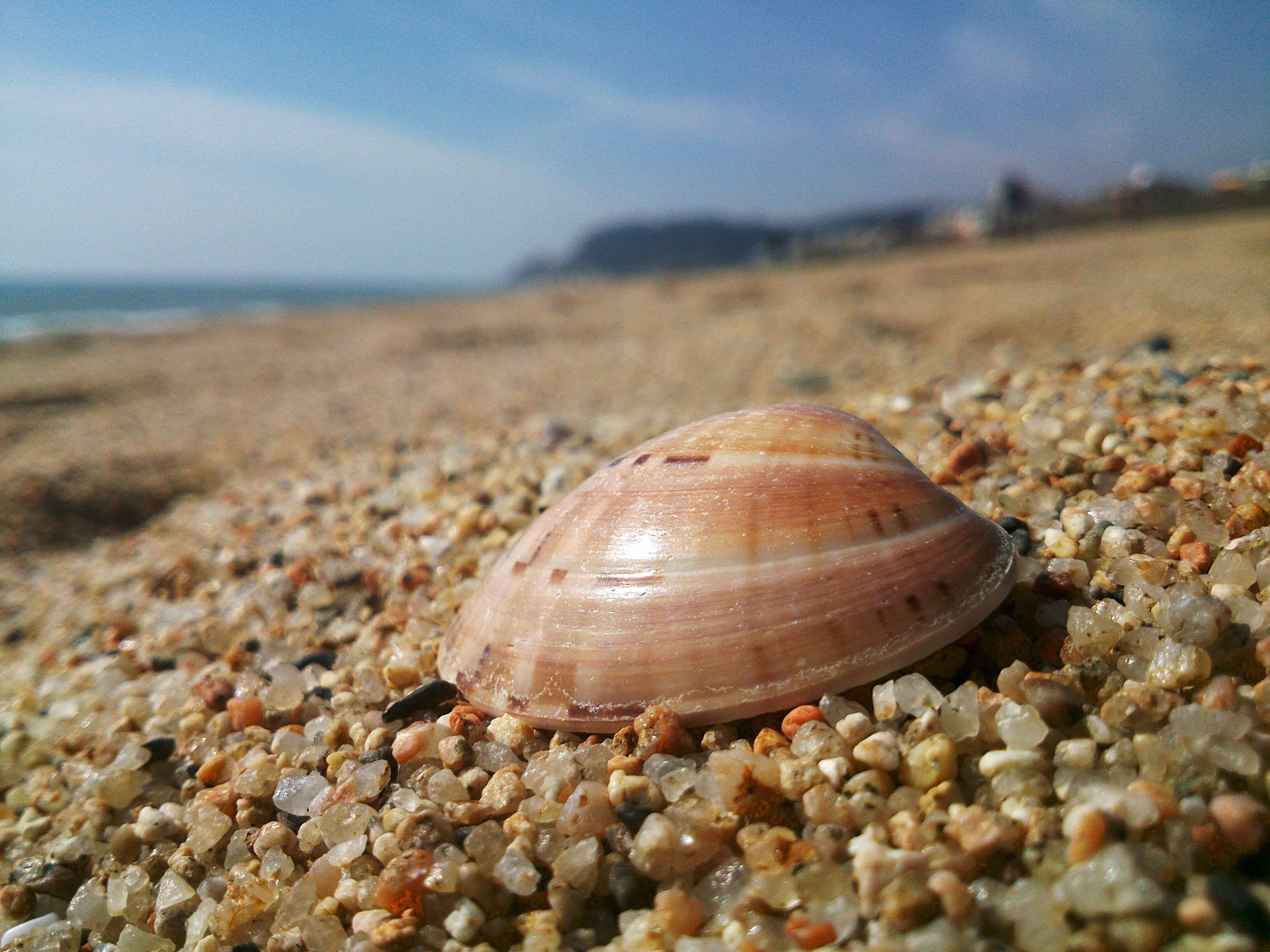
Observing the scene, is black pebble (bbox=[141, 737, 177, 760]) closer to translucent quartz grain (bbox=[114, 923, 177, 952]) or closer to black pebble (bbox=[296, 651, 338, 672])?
black pebble (bbox=[296, 651, 338, 672])

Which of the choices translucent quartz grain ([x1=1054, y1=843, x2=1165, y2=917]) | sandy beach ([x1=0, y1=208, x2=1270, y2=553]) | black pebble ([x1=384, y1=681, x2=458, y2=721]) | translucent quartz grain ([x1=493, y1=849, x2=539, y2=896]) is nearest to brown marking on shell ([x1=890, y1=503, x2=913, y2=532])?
translucent quartz grain ([x1=1054, y1=843, x2=1165, y2=917])

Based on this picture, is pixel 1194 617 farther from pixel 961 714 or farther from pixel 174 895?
pixel 174 895

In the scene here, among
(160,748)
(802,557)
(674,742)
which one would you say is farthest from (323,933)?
(802,557)

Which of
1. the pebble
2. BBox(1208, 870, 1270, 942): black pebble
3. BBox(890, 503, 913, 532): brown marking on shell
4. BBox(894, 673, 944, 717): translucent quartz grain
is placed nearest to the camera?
BBox(1208, 870, 1270, 942): black pebble

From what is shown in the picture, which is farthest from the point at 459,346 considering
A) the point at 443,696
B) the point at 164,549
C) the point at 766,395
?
the point at 443,696

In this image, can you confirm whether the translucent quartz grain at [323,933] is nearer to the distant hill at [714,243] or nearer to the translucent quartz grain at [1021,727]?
the translucent quartz grain at [1021,727]

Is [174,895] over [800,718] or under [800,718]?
under
